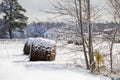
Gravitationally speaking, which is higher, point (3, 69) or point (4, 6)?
point (4, 6)

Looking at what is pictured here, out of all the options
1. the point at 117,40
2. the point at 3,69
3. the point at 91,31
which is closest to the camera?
the point at 3,69

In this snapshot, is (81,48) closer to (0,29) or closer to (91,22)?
A: (91,22)

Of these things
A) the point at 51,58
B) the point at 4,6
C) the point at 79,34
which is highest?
the point at 4,6

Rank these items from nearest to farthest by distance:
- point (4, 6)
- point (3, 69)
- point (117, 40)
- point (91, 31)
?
point (3, 69) → point (91, 31) → point (117, 40) → point (4, 6)

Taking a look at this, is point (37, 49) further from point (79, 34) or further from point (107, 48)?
point (107, 48)

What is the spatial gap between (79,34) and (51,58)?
2.00m

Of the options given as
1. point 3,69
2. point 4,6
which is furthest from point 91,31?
point 4,6

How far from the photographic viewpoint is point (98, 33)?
16.0m

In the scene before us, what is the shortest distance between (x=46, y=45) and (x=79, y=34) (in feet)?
6.25

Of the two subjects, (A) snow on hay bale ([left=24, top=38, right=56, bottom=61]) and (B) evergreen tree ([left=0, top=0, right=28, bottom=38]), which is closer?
(A) snow on hay bale ([left=24, top=38, right=56, bottom=61])

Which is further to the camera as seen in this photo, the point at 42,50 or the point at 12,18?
the point at 12,18

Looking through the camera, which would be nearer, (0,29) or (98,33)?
(98,33)

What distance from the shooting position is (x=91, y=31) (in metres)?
15.3

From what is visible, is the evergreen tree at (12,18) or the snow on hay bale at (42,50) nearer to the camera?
the snow on hay bale at (42,50)
